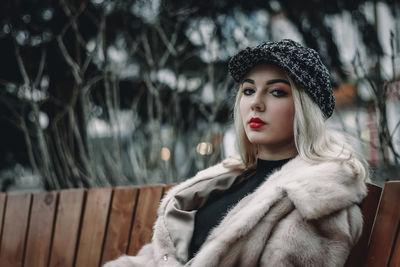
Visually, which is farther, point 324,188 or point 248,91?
point 248,91

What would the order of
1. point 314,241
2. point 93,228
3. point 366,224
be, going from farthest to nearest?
point 93,228
point 366,224
point 314,241

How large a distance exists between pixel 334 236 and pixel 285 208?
204 millimetres

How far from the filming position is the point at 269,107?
190 centimetres

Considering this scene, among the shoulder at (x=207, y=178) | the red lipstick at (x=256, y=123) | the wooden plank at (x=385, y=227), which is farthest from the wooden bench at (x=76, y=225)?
the wooden plank at (x=385, y=227)

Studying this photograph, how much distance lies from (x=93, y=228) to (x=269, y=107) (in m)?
1.53

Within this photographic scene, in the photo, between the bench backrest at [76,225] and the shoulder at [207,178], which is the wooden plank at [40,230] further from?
the shoulder at [207,178]

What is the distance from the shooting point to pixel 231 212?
1.83 m

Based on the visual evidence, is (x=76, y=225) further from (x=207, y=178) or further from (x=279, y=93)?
(x=279, y=93)

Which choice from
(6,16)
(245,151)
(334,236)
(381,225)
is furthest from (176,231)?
(6,16)

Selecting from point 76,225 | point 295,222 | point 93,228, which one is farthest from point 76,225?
point 295,222

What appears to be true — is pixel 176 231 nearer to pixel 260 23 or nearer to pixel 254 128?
pixel 254 128

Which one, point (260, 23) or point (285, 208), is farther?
point (260, 23)

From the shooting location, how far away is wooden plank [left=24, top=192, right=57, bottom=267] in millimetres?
2914

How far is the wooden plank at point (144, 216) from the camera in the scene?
257 cm
